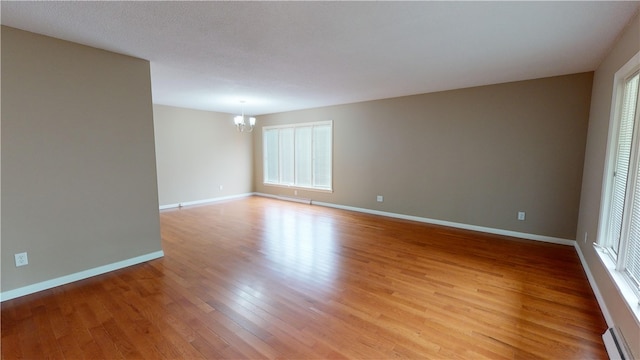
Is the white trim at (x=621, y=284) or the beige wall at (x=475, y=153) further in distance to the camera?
the beige wall at (x=475, y=153)

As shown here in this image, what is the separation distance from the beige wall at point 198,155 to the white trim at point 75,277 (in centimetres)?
314

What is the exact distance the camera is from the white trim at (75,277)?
7.93ft

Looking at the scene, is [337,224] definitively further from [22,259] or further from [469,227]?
[22,259]

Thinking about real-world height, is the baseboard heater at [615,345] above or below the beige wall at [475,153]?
below

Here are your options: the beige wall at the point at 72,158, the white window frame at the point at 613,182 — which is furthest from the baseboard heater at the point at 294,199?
the white window frame at the point at 613,182

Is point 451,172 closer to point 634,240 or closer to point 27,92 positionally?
point 634,240

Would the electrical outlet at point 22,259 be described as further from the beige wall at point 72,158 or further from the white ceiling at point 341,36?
the white ceiling at point 341,36

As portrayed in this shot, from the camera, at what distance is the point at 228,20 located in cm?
215

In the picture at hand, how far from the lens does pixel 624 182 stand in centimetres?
221

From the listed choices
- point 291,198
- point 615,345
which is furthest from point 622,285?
point 291,198

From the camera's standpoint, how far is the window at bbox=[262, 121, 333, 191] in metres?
6.40

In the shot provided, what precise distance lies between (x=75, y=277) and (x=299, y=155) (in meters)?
4.86

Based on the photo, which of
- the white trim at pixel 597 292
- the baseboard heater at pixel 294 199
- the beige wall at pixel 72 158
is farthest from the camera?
the baseboard heater at pixel 294 199

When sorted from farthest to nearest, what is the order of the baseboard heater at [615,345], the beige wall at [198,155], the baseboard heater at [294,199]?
the baseboard heater at [294,199] < the beige wall at [198,155] < the baseboard heater at [615,345]
